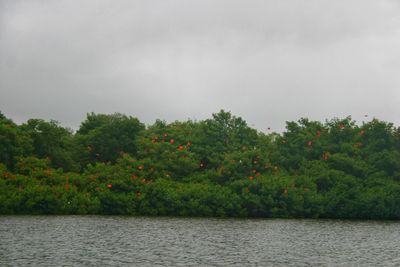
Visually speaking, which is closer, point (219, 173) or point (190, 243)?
point (190, 243)

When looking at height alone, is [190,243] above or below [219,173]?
below

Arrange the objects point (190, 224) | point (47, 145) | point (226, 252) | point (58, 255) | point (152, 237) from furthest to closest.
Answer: point (47, 145)
point (190, 224)
point (152, 237)
point (226, 252)
point (58, 255)

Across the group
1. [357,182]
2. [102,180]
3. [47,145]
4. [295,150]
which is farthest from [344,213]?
[47,145]

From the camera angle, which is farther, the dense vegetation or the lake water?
the dense vegetation

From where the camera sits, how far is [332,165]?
53875 mm

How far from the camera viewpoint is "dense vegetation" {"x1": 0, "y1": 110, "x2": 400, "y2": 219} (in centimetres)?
4919

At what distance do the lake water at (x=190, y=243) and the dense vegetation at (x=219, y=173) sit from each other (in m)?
6.50

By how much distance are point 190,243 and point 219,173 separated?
23.9m

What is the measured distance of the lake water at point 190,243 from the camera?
2303cm

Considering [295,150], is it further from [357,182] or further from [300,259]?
[300,259]

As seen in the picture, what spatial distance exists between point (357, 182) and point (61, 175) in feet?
96.3

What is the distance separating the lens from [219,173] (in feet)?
173

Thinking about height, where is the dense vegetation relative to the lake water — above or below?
above

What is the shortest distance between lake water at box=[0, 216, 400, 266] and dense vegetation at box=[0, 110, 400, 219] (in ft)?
21.3
